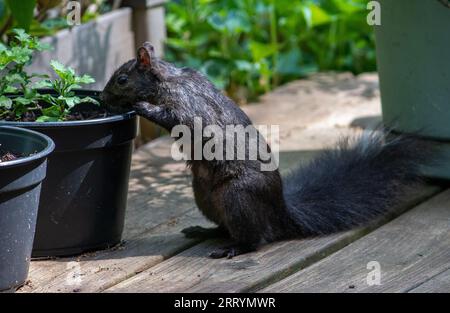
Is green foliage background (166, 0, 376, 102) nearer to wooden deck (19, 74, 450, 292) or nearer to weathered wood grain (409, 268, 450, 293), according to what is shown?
wooden deck (19, 74, 450, 292)

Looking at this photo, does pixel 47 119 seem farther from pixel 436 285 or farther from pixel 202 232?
pixel 436 285

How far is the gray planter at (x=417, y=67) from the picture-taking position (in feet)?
11.9

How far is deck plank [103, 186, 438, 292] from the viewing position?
2977mm

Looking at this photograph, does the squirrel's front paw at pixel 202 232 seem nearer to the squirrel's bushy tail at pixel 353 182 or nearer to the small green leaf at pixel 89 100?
the squirrel's bushy tail at pixel 353 182

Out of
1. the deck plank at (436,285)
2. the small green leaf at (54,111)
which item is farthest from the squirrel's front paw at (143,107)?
the deck plank at (436,285)

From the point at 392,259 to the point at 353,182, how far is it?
0.48m

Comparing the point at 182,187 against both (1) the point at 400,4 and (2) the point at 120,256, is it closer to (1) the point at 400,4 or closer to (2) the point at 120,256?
(2) the point at 120,256

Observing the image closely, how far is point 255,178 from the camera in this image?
326cm

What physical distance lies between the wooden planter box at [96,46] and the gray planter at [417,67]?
1427 mm

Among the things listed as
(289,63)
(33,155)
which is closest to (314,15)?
(289,63)

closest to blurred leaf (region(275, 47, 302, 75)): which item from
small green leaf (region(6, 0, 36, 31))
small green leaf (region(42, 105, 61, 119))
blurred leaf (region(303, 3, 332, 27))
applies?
blurred leaf (region(303, 3, 332, 27))

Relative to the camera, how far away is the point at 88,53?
4.61 meters
